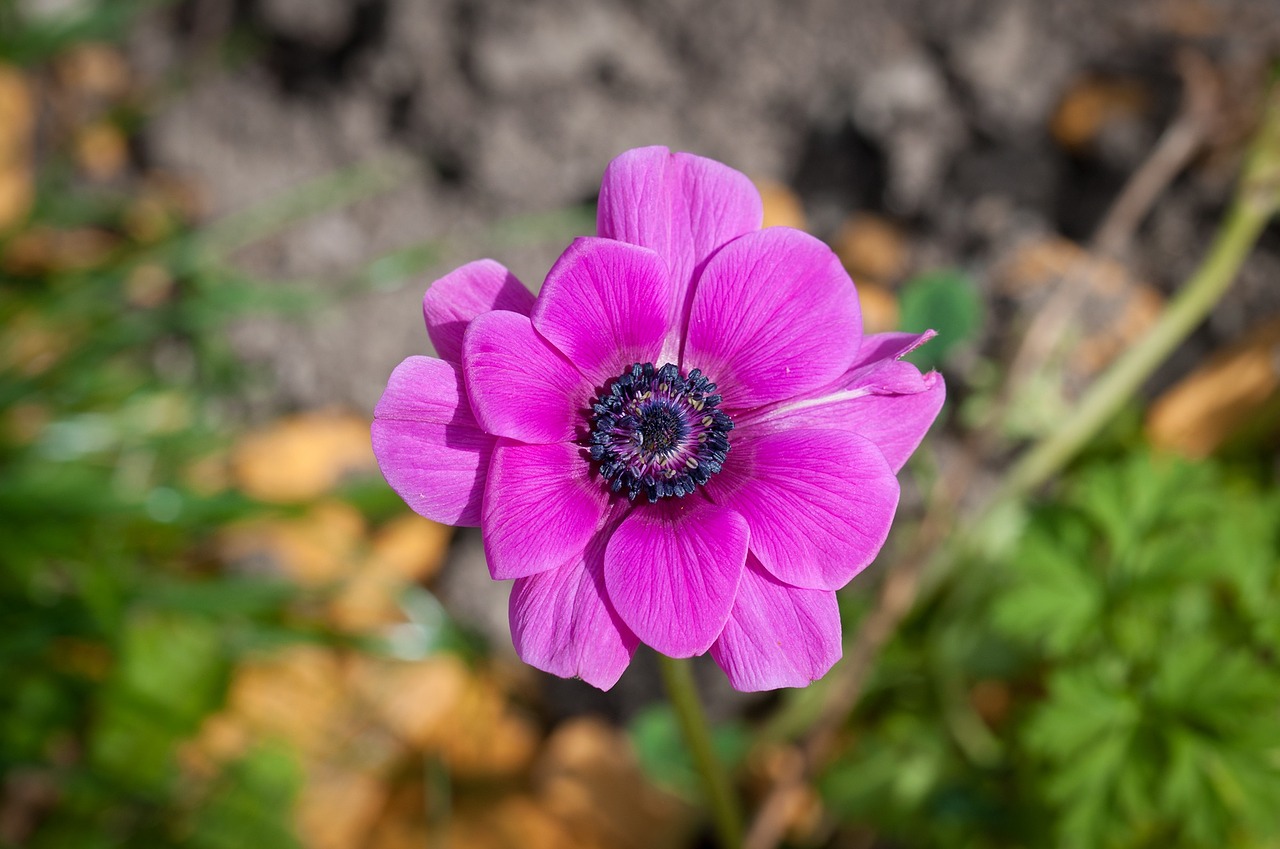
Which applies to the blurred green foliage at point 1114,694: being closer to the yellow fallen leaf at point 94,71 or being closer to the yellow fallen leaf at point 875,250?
the yellow fallen leaf at point 875,250

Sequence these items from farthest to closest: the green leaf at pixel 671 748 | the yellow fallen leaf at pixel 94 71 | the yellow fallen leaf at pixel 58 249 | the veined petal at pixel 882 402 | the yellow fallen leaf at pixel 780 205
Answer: the yellow fallen leaf at pixel 94 71, the yellow fallen leaf at pixel 58 249, the yellow fallen leaf at pixel 780 205, the green leaf at pixel 671 748, the veined petal at pixel 882 402

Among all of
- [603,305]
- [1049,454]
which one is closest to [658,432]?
[603,305]

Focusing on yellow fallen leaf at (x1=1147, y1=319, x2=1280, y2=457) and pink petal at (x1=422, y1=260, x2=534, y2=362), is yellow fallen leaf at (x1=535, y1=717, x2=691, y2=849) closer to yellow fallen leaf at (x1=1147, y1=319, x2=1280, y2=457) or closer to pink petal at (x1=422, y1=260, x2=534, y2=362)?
yellow fallen leaf at (x1=1147, y1=319, x2=1280, y2=457)

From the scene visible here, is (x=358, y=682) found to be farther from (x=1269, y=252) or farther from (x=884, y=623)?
(x=1269, y=252)

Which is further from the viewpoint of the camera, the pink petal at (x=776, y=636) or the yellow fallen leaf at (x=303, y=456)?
the yellow fallen leaf at (x=303, y=456)

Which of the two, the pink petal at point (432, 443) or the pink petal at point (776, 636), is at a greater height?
the pink petal at point (432, 443)

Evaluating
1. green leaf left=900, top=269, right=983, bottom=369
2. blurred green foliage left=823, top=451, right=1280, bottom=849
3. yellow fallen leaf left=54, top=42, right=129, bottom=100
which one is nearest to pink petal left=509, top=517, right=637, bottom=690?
green leaf left=900, top=269, right=983, bottom=369

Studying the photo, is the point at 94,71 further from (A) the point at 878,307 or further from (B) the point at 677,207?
(B) the point at 677,207

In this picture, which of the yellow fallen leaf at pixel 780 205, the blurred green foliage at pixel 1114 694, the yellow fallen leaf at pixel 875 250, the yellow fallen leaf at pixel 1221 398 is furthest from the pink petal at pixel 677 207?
the yellow fallen leaf at pixel 1221 398
